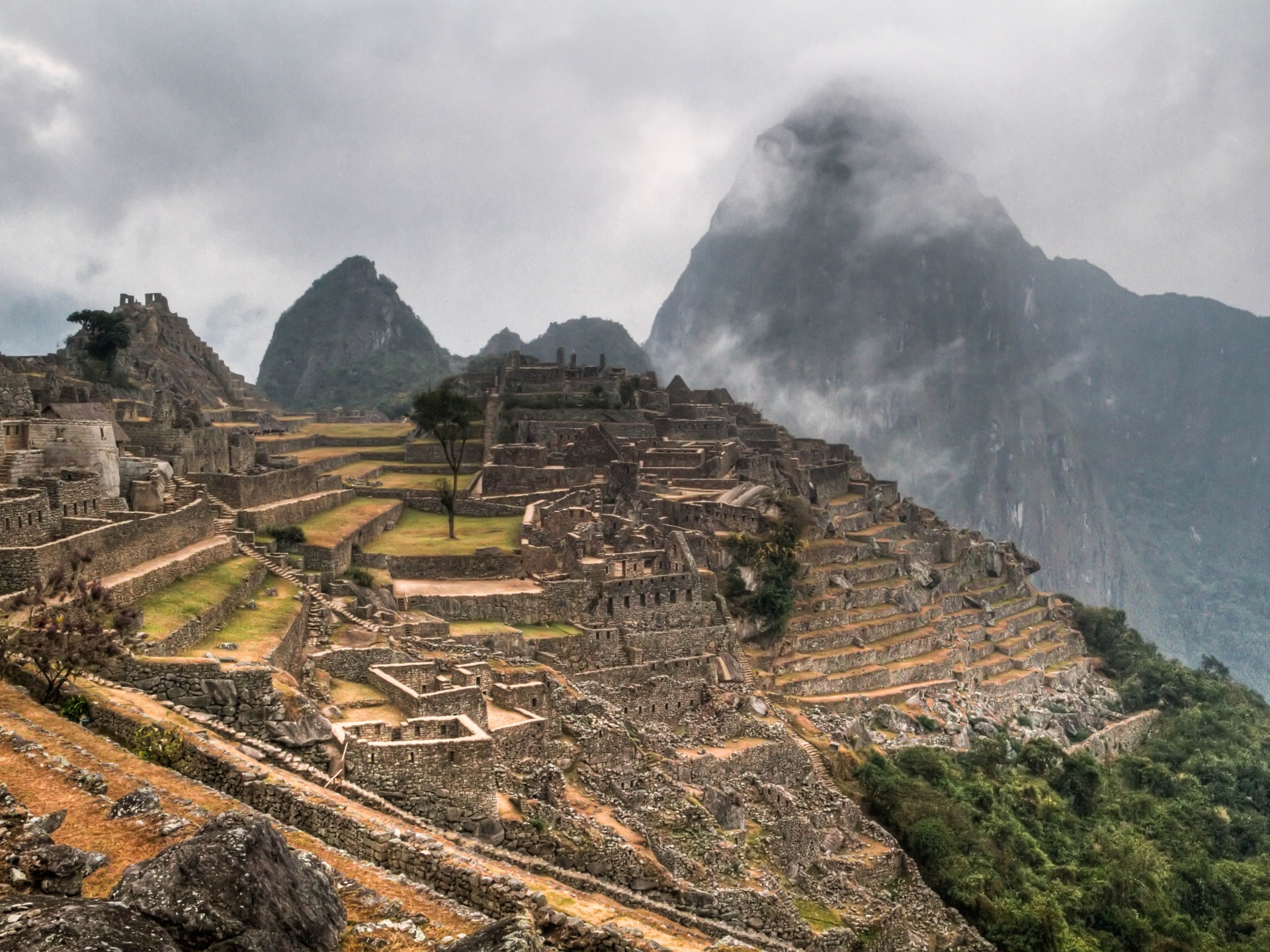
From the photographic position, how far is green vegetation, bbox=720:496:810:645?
2948 cm

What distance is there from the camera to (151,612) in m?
15.2

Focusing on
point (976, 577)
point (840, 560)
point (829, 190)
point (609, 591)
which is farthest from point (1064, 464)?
point (609, 591)

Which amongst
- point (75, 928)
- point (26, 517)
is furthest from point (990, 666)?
point (75, 928)

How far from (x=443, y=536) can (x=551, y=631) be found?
25.5 feet

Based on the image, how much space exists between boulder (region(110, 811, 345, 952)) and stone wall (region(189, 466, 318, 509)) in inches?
771

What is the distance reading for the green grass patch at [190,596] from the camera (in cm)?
1474

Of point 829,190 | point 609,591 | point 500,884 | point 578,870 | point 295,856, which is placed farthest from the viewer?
point 829,190

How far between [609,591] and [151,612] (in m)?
11.2

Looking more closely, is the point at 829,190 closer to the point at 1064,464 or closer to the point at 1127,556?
the point at 1064,464

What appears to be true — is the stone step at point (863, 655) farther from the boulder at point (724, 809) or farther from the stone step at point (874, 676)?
the boulder at point (724, 809)

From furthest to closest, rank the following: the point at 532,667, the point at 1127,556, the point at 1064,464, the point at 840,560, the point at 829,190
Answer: the point at 829,190
the point at 1064,464
the point at 1127,556
the point at 840,560
the point at 532,667

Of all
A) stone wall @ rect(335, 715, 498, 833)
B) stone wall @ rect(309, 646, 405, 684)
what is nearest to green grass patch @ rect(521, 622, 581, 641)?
stone wall @ rect(309, 646, 405, 684)

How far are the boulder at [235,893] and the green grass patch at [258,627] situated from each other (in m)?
7.89

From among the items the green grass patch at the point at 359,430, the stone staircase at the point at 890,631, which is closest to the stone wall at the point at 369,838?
the stone staircase at the point at 890,631
